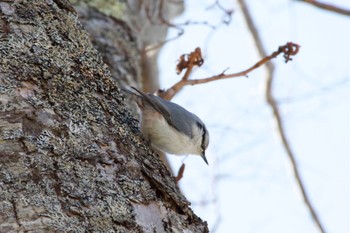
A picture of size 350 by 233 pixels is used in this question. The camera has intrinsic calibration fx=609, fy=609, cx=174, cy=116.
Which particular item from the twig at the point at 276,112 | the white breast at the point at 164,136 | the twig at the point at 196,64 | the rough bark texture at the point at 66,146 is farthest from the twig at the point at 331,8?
the rough bark texture at the point at 66,146

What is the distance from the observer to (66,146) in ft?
3.95

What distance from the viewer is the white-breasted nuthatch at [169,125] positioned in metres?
2.11

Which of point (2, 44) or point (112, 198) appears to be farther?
→ point (2, 44)

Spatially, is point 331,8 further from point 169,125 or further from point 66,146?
point 66,146

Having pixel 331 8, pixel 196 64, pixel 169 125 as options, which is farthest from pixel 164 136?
pixel 331 8

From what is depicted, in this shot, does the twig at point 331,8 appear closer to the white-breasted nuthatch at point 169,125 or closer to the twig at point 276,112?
the twig at point 276,112

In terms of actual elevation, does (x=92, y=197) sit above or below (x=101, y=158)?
below

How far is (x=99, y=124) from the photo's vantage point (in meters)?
1.32

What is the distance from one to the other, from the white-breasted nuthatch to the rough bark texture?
0.61m

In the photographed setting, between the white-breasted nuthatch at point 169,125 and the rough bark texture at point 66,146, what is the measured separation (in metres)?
0.61

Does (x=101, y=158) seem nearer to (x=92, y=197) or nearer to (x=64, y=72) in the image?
(x=92, y=197)

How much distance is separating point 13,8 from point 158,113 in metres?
0.85

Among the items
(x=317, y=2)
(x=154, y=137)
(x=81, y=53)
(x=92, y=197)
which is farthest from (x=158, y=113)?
(x=317, y=2)

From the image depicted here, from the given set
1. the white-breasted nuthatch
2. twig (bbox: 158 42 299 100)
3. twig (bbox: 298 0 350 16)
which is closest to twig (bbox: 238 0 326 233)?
twig (bbox: 298 0 350 16)
